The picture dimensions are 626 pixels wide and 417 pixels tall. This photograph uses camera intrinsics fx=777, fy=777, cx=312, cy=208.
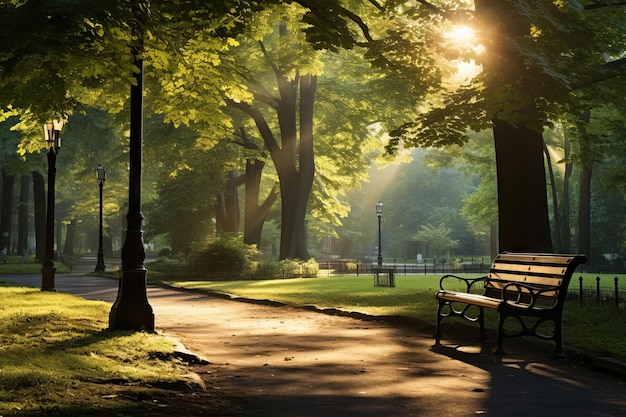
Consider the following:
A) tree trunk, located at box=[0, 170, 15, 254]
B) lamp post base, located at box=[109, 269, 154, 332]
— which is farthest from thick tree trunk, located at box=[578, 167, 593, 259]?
lamp post base, located at box=[109, 269, 154, 332]

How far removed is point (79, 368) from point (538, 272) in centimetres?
632

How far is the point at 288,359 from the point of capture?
33.2ft

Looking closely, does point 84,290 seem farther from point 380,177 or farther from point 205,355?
point 380,177

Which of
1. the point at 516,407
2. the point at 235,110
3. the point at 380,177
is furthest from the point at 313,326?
the point at 380,177

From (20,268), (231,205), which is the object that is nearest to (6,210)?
(20,268)

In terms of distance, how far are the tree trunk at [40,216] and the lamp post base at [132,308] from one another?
41035mm

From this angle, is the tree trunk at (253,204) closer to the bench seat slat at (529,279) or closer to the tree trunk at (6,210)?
the tree trunk at (6,210)

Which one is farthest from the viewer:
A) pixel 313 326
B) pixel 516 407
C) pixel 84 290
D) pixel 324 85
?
pixel 324 85

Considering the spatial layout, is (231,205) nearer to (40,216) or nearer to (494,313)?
(40,216)

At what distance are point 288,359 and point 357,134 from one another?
31.8m

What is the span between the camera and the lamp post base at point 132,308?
11711 millimetres

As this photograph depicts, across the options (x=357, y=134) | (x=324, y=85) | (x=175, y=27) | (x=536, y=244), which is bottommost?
(x=536, y=244)

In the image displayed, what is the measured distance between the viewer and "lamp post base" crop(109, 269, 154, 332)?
11711mm

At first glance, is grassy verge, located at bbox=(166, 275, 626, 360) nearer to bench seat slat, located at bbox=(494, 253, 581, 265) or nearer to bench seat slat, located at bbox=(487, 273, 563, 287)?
bench seat slat, located at bbox=(487, 273, 563, 287)
